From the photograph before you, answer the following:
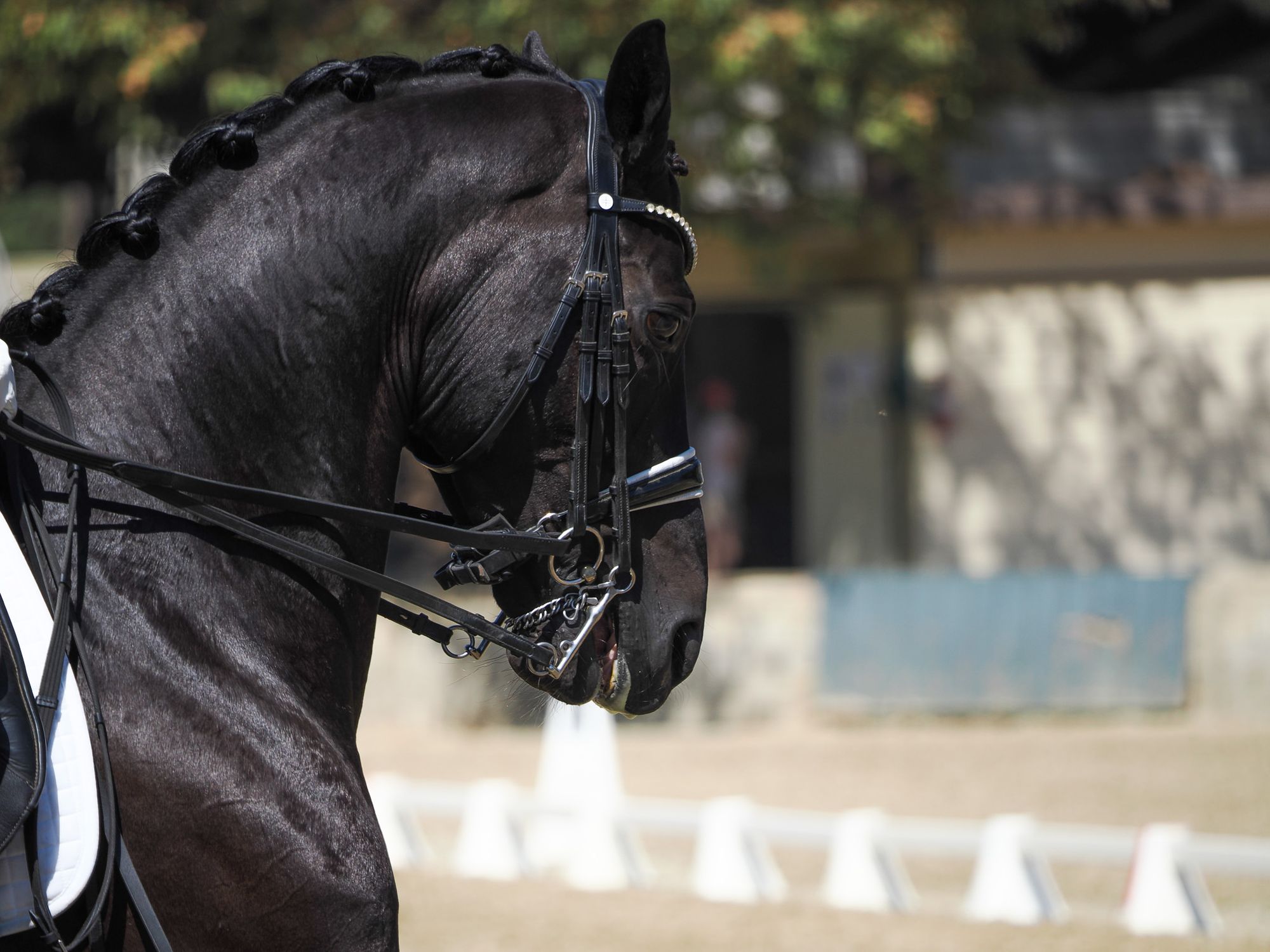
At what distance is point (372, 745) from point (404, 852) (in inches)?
147

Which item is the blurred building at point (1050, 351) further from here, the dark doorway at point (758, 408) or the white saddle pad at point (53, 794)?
the white saddle pad at point (53, 794)

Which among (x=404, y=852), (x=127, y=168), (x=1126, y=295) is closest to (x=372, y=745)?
(x=404, y=852)

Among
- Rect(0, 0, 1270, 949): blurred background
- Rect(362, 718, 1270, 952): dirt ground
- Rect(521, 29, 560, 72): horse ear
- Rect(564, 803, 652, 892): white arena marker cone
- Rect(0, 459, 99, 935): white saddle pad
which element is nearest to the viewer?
Rect(0, 459, 99, 935): white saddle pad

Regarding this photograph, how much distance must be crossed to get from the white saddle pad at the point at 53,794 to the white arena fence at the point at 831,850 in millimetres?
5031

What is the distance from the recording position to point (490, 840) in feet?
24.7

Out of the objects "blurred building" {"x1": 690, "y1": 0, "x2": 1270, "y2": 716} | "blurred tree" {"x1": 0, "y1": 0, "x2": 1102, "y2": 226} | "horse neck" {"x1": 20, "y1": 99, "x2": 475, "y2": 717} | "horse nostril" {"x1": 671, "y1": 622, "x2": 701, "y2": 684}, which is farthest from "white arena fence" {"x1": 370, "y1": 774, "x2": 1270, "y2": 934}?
"blurred building" {"x1": 690, "y1": 0, "x2": 1270, "y2": 716}

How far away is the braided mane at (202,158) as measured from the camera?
7.28 ft

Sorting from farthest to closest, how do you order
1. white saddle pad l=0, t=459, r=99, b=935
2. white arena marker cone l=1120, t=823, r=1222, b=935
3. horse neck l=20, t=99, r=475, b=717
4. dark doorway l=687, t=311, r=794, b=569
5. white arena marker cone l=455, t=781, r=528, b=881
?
dark doorway l=687, t=311, r=794, b=569 → white arena marker cone l=455, t=781, r=528, b=881 → white arena marker cone l=1120, t=823, r=1222, b=935 → horse neck l=20, t=99, r=475, b=717 → white saddle pad l=0, t=459, r=99, b=935

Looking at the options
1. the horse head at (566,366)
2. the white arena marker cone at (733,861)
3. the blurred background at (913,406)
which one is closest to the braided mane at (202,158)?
the horse head at (566,366)

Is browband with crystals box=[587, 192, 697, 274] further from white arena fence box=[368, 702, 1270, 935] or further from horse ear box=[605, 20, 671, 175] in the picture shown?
white arena fence box=[368, 702, 1270, 935]

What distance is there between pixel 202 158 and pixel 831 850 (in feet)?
18.4

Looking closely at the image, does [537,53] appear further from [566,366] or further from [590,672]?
[590,672]

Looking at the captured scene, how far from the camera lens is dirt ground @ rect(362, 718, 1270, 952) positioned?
6.05 meters

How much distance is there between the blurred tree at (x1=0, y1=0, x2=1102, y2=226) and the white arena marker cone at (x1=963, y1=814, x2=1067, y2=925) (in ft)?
20.8
